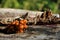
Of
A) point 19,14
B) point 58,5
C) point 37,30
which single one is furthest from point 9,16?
point 58,5

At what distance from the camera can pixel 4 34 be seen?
5.15 feet

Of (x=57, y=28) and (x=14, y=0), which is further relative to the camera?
(x=14, y=0)

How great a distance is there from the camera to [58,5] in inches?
187

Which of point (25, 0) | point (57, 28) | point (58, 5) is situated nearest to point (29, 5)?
point (25, 0)

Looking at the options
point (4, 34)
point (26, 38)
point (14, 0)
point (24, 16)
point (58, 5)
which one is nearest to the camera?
point (26, 38)

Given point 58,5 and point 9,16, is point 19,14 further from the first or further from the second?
point 58,5

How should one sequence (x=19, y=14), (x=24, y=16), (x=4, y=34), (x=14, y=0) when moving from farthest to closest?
(x=14, y=0)
(x=19, y=14)
(x=24, y=16)
(x=4, y=34)

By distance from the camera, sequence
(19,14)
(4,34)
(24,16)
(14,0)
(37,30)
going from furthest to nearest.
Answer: (14,0) < (19,14) < (24,16) < (37,30) < (4,34)

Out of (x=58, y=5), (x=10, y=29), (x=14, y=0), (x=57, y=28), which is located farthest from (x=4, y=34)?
(x=58, y=5)

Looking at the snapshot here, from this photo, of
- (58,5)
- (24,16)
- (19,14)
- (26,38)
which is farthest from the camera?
(58,5)

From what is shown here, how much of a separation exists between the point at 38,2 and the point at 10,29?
296 centimetres

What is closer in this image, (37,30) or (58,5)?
(37,30)

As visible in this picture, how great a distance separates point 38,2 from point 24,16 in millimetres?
2543

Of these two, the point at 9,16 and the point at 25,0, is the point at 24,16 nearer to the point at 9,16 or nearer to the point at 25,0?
the point at 9,16
